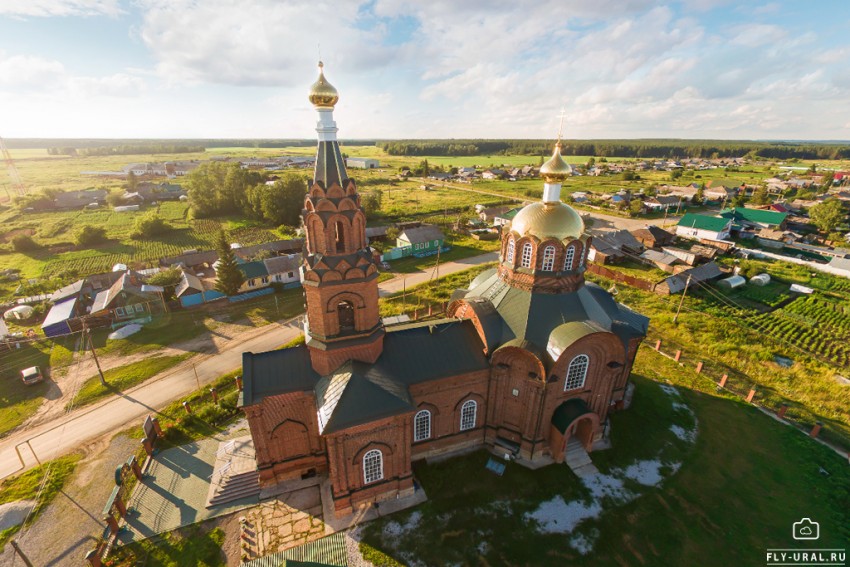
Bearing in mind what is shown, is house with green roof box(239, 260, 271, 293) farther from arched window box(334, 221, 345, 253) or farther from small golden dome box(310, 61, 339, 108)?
small golden dome box(310, 61, 339, 108)

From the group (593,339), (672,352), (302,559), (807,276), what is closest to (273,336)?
(302,559)

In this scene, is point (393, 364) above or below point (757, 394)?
above

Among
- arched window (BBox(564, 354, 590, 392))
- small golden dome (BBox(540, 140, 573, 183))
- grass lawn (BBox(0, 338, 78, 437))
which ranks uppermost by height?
small golden dome (BBox(540, 140, 573, 183))

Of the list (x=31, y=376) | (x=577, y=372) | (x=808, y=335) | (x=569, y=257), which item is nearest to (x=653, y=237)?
(x=808, y=335)

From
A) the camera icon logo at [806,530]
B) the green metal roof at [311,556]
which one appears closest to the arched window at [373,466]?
the green metal roof at [311,556]

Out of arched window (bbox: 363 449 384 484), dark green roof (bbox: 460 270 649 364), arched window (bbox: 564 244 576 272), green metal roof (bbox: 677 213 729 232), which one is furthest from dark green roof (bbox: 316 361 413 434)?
green metal roof (bbox: 677 213 729 232)

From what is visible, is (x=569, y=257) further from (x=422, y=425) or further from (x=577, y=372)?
(x=422, y=425)
